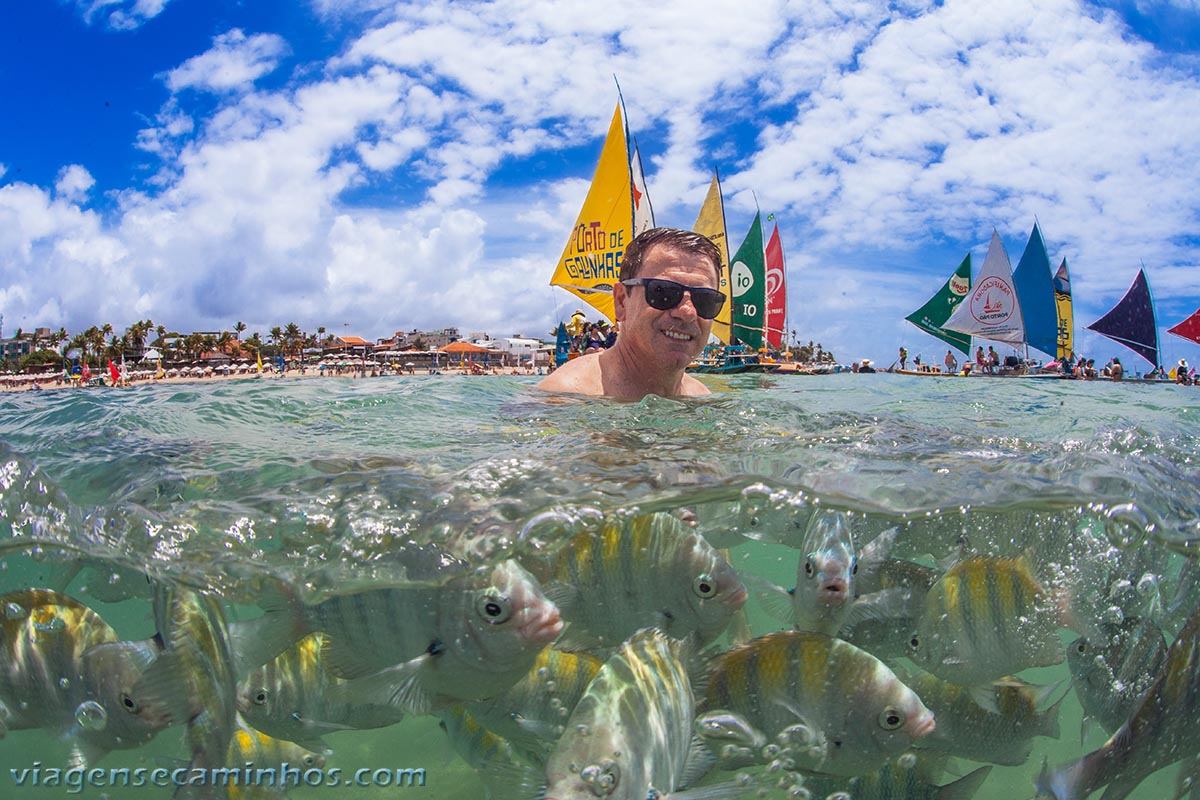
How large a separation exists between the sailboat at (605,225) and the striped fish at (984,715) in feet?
72.2

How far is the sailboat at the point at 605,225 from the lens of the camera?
2459 centimetres

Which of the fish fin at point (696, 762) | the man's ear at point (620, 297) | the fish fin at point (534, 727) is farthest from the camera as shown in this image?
the man's ear at point (620, 297)

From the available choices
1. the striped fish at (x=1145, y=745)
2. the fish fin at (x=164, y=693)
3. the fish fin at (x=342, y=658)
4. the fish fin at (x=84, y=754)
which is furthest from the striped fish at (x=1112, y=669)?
the fish fin at (x=84, y=754)

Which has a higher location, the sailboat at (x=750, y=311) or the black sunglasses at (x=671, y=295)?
the sailboat at (x=750, y=311)

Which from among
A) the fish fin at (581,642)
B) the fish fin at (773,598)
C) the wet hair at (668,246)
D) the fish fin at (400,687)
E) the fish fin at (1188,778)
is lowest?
the fish fin at (1188,778)

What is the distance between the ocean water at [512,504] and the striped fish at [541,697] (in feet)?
2.76

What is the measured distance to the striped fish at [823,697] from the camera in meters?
2.45

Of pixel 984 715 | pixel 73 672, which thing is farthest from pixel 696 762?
pixel 73 672

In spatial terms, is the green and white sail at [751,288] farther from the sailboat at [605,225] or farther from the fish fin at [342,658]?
the fish fin at [342,658]

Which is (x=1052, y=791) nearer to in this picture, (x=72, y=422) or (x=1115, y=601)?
(x=1115, y=601)

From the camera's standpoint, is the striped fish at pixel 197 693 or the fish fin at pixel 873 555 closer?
the striped fish at pixel 197 693

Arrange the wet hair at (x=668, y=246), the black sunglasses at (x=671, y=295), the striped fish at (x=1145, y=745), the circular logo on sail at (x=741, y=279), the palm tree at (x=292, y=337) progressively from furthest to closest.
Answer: the palm tree at (x=292, y=337), the circular logo on sail at (x=741, y=279), the wet hair at (x=668, y=246), the black sunglasses at (x=671, y=295), the striped fish at (x=1145, y=745)

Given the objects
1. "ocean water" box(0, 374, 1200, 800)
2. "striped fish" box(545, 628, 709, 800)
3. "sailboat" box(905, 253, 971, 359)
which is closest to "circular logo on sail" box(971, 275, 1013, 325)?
"sailboat" box(905, 253, 971, 359)

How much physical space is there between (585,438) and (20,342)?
152 metres
